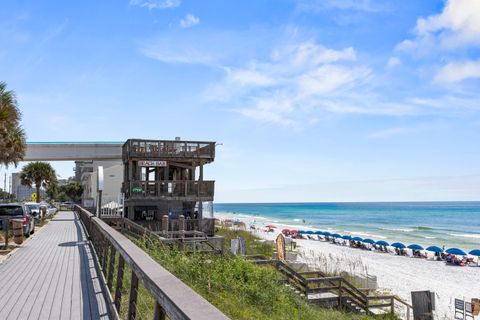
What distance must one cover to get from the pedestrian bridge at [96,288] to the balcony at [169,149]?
11123 millimetres

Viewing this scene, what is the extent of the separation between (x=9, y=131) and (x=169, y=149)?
26.7 feet

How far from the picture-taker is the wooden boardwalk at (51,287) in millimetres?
5562

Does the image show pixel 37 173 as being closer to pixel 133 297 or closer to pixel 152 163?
pixel 152 163

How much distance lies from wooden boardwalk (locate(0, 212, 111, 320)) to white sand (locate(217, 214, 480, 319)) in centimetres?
1509

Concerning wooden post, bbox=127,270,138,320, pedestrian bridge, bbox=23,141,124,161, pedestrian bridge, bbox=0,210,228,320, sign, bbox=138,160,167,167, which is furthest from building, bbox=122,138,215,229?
wooden post, bbox=127,270,138,320

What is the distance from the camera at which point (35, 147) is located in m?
35.7

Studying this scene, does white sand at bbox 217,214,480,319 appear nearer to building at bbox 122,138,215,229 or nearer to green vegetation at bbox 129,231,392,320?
building at bbox 122,138,215,229

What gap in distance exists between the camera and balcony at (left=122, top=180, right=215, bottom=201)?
22.4 m

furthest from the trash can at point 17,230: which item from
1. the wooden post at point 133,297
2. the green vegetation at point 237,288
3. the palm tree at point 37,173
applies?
the palm tree at point 37,173

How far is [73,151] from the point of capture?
36.8 metres

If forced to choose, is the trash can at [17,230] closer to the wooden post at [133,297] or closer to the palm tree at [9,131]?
the palm tree at [9,131]

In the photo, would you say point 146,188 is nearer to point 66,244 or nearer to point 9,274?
point 66,244

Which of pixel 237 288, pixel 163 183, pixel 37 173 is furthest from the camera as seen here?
pixel 37 173

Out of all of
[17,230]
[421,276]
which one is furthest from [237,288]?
[421,276]
